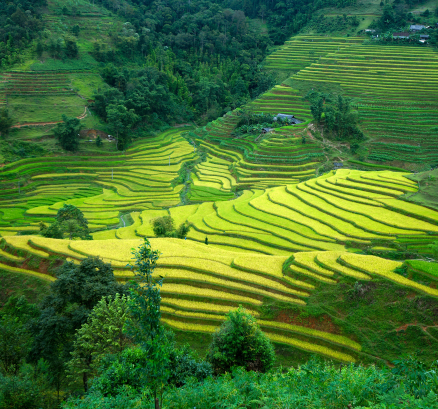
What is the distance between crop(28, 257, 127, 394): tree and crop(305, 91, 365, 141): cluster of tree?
3517 centimetres

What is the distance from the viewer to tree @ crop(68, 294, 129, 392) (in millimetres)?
10445

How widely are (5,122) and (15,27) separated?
20.5m

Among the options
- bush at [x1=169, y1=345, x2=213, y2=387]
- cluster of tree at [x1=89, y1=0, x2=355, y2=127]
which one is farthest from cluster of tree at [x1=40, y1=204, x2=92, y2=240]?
cluster of tree at [x1=89, y1=0, x2=355, y2=127]

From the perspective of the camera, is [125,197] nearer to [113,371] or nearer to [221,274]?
[221,274]

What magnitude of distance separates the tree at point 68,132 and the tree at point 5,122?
15.2 ft

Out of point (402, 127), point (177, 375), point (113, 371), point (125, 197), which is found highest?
point (113, 371)

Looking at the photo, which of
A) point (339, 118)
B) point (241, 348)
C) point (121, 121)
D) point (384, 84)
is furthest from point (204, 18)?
point (241, 348)

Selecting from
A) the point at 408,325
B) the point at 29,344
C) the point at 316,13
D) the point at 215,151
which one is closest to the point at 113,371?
the point at 29,344

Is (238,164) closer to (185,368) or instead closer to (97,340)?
(97,340)

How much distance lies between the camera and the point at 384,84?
155 ft

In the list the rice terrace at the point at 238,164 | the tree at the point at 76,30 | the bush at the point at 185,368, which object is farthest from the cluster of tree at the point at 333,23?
the bush at the point at 185,368

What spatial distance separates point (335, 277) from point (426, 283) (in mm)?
3360

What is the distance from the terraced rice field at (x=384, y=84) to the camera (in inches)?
1519

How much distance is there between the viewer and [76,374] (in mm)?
10930
